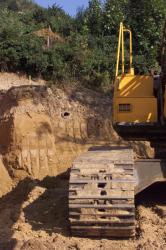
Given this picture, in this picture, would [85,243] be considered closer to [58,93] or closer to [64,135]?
[64,135]

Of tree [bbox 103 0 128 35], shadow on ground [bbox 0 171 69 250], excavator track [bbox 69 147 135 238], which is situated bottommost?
shadow on ground [bbox 0 171 69 250]

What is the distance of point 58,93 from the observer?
1638 cm

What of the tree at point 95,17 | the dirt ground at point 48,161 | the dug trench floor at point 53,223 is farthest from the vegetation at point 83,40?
the dug trench floor at point 53,223

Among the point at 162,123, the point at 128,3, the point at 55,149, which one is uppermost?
the point at 128,3

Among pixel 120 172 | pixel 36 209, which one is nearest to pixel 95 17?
pixel 36 209

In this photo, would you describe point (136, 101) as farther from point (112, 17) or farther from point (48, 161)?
point (112, 17)

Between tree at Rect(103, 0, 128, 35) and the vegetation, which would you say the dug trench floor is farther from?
tree at Rect(103, 0, 128, 35)

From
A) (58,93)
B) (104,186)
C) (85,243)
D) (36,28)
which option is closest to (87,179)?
(104,186)

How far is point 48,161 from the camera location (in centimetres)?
1427

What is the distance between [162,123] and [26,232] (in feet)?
8.71

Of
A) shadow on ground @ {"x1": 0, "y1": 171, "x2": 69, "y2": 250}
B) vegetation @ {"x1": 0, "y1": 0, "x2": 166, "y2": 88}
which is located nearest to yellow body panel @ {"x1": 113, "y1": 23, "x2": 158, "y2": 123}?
shadow on ground @ {"x1": 0, "y1": 171, "x2": 69, "y2": 250}

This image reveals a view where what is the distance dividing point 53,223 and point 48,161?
576 centimetres

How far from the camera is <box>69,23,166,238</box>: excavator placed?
7.30 metres

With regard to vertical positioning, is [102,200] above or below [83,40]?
below
